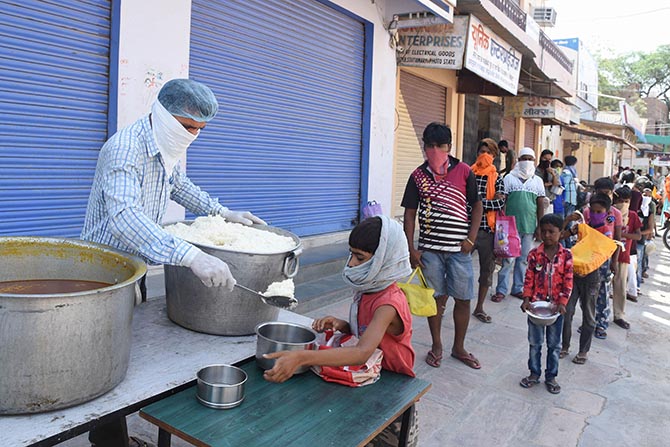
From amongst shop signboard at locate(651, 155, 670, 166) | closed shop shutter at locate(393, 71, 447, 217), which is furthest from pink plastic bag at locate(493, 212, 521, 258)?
shop signboard at locate(651, 155, 670, 166)

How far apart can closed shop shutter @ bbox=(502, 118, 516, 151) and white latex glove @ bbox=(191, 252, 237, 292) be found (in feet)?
47.5

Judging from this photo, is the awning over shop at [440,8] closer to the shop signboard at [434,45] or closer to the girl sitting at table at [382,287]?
the shop signboard at [434,45]

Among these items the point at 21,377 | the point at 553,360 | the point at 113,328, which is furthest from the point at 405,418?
the point at 553,360

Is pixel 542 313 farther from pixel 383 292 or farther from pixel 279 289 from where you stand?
pixel 279 289

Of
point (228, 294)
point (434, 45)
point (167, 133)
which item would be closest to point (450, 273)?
point (228, 294)

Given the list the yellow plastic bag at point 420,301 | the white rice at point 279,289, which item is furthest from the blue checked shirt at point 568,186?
the white rice at point 279,289

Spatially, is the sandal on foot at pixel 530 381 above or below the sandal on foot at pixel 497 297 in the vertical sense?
below

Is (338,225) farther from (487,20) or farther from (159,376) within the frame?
(159,376)

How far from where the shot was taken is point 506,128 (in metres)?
15.5

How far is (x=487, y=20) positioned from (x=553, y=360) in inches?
227

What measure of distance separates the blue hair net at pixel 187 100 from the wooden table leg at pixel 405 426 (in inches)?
53.9

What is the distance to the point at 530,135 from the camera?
58.9ft

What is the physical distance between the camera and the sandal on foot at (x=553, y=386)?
3975mm

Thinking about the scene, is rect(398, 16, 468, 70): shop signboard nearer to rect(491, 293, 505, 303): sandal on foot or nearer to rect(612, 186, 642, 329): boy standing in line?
rect(612, 186, 642, 329): boy standing in line
